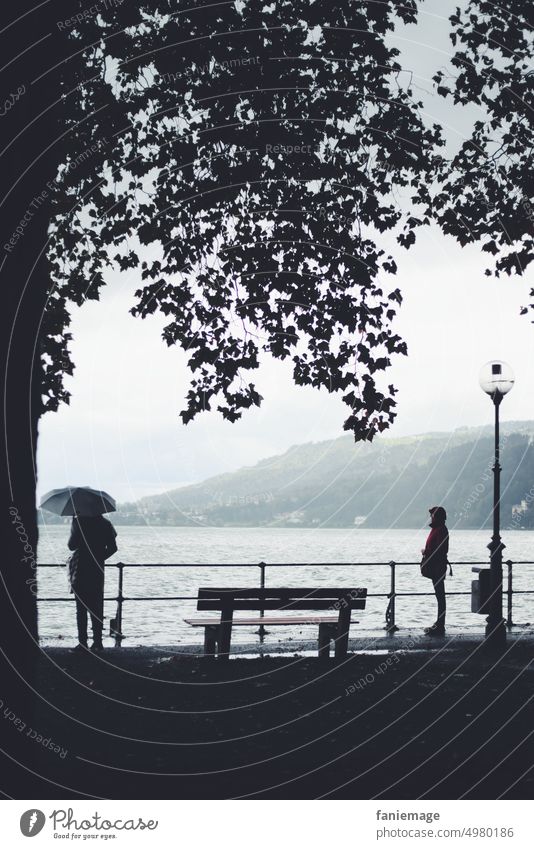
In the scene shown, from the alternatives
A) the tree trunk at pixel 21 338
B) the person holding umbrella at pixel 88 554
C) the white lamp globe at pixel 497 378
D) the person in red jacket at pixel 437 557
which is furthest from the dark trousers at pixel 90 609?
the tree trunk at pixel 21 338

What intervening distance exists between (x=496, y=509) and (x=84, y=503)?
5777 mm

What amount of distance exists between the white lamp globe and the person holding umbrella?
6023mm

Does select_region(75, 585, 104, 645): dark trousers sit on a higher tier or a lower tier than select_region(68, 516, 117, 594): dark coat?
lower

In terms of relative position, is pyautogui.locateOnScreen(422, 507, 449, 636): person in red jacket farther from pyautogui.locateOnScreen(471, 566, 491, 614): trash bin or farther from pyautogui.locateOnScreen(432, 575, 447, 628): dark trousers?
pyautogui.locateOnScreen(471, 566, 491, 614): trash bin

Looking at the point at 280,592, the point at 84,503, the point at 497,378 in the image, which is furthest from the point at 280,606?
the point at 497,378

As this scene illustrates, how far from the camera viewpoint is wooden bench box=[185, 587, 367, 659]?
11359 millimetres

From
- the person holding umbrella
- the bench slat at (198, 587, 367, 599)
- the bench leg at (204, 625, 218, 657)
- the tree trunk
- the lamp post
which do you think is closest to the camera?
the tree trunk

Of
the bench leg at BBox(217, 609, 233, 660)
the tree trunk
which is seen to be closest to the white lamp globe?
the bench leg at BBox(217, 609, 233, 660)

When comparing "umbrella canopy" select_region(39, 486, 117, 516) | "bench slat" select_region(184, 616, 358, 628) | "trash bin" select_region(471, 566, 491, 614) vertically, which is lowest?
"bench slat" select_region(184, 616, 358, 628)

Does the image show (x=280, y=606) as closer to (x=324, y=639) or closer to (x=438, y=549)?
(x=324, y=639)

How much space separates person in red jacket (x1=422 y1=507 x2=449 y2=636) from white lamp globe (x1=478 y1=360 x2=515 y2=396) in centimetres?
200

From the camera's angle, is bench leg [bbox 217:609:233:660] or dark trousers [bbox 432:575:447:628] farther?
dark trousers [bbox 432:575:447:628]

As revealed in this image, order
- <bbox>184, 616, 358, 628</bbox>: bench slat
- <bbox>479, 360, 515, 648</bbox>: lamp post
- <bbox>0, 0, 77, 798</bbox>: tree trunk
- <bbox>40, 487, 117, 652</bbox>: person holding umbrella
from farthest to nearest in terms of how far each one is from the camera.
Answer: <bbox>479, 360, 515, 648</bbox>: lamp post
<bbox>40, 487, 117, 652</bbox>: person holding umbrella
<bbox>184, 616, 358, 628</bbox>: bench slat
<bbox>0, 0, 77, 798</bbox>: tree trunk
